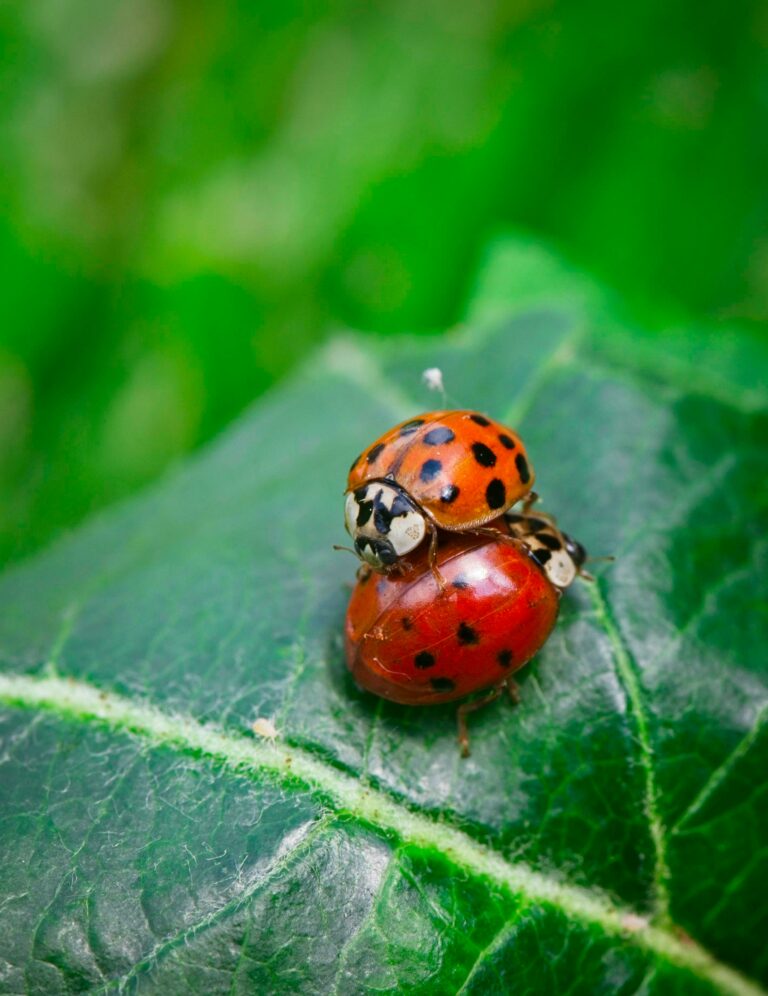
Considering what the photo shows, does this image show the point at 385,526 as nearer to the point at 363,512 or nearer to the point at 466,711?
the point at 363,512

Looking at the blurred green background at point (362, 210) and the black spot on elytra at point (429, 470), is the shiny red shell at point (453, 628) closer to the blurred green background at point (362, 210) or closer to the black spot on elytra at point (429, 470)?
the black spot on elytra at point (429, 470)

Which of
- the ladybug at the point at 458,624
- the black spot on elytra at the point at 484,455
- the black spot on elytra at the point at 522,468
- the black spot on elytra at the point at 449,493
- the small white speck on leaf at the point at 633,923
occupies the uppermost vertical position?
the black spot on elytra at the point at 484,455

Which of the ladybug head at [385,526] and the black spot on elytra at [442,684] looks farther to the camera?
the ladybug head at [385,526]

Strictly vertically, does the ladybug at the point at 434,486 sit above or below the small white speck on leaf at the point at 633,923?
above

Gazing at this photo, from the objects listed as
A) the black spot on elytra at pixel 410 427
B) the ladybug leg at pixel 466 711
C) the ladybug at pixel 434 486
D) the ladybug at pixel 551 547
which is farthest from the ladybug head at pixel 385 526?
the ladybug leg at pixel 466 711

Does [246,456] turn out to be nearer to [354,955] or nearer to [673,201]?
[354,955]

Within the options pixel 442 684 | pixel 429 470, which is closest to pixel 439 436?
pixel 429 470

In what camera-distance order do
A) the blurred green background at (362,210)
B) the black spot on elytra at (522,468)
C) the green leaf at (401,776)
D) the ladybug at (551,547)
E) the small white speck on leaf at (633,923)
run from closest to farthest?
the green leaf at (401,776)
the small white speck on leaf at (633,923)
the ladybug at (551,547)
the black spot on elytra at (522,468)
the blurred green background at (362,210)
